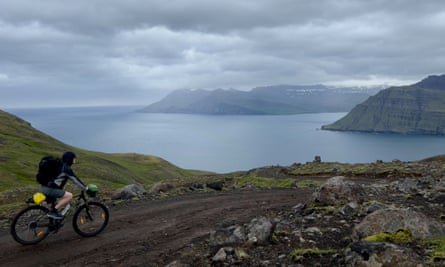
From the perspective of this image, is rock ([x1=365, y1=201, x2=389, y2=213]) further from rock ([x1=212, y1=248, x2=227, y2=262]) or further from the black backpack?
the black backpack

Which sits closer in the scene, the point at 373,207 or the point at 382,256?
the point at 382,256

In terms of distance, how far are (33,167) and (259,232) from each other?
70196mm

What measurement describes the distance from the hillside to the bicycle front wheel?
74.4ft

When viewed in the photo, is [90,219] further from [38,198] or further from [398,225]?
[398,225]

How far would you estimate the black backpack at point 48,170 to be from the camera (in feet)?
46.2

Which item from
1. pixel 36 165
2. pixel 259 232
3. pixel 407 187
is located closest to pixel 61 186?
pixel 259 232

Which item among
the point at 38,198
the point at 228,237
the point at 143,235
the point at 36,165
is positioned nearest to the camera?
the point at 228,237

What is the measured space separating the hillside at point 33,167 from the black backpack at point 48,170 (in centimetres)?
2412

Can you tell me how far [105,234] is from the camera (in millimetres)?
15477

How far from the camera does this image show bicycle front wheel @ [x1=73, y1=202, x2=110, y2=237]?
15227mm

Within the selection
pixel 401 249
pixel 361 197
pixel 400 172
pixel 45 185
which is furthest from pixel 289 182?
pixel 401 249

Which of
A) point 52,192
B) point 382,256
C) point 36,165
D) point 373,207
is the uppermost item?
point 52,192

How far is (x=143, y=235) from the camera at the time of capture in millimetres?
14992

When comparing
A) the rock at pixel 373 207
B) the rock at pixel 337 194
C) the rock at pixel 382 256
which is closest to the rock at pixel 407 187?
the rock at pixel 337 194
